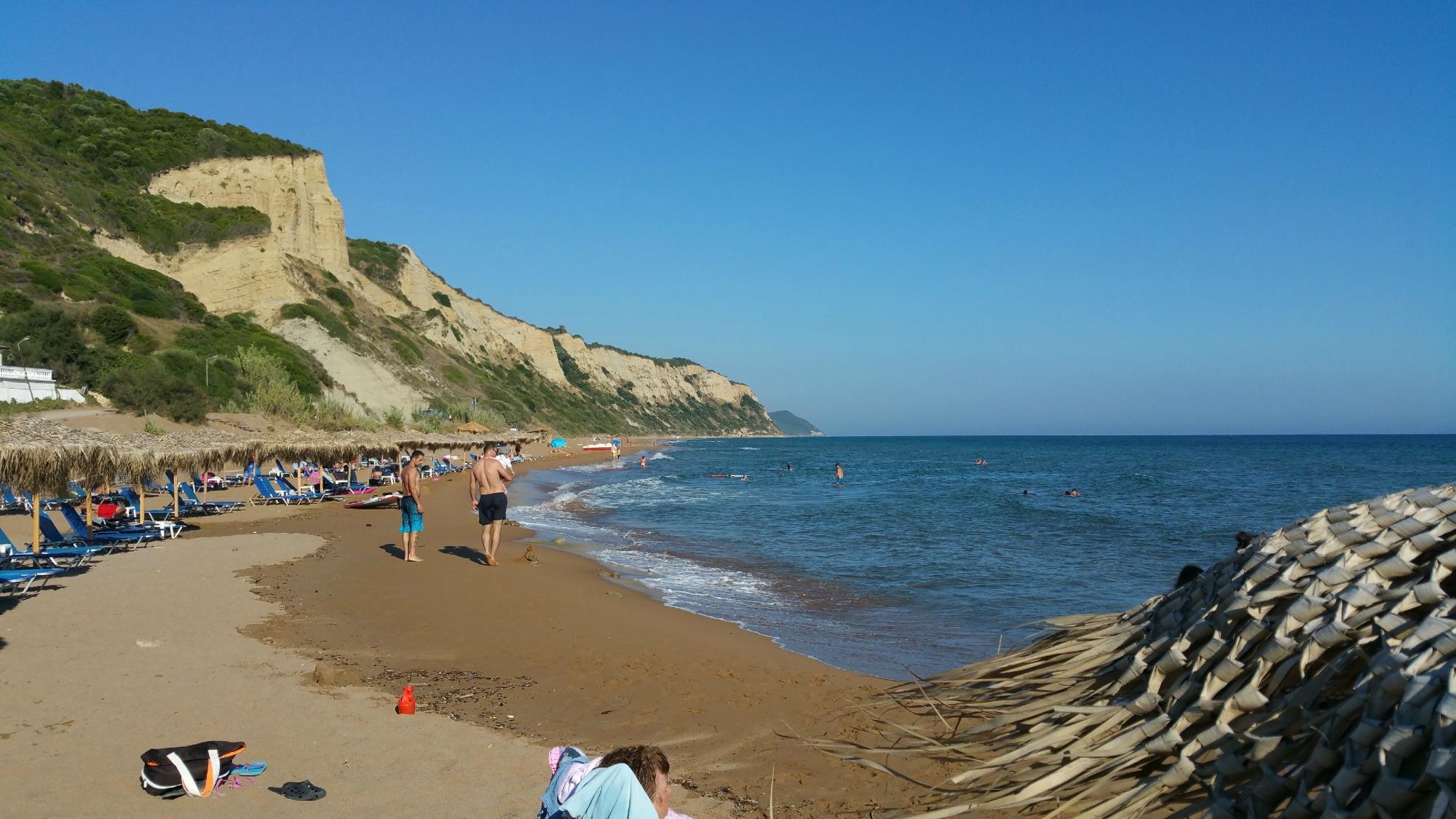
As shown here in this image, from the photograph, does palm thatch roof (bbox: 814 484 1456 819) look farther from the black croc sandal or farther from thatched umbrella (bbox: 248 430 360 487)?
thatched umbrella (bbox: 248 430 360 487)

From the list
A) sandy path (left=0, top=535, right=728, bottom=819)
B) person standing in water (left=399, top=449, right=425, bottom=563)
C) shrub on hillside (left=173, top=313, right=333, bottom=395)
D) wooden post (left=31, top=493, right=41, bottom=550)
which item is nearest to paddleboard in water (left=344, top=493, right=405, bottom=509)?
person standing in water (left=399, top=449, right=425, bottom=563)

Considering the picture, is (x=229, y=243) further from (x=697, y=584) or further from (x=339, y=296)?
(x=697, y=584)

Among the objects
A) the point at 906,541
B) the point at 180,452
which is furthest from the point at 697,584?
the point at 180,452

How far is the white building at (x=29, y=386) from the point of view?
24438 millimetres

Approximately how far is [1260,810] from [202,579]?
10.0 m

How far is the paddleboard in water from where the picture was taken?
61.4 feet

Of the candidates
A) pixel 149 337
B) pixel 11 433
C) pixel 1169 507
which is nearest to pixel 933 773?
pixel 11 433

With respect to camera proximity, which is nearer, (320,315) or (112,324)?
(112,324)

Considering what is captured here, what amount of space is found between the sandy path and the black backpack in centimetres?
6

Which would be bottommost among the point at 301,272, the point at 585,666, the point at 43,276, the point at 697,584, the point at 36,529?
the point at 697,584

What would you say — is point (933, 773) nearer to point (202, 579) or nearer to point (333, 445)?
point (202, 579)

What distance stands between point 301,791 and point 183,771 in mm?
519

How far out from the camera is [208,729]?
4738 millimetres

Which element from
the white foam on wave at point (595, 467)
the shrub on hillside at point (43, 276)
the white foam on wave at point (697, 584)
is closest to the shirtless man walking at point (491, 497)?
the white foam on wave at point (697, 584)
